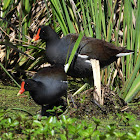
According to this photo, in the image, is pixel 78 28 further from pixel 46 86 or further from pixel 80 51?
pixel 46 86

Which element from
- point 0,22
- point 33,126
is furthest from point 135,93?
point 0,22

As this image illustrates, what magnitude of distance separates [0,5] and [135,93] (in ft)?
6.57

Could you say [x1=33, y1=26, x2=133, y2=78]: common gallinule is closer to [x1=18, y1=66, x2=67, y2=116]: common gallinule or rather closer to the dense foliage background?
the dense foliage background

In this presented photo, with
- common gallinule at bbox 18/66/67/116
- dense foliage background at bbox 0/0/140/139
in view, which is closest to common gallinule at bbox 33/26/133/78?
dense foliage background at bbox 0/0/140/139

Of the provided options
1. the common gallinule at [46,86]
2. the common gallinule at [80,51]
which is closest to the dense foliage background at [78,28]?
the common gallinule at [80,51]

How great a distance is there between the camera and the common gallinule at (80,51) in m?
4.13

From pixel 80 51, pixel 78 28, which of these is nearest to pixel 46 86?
pixel 80 51

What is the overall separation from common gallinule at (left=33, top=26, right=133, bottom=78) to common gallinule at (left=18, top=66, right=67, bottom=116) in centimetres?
31

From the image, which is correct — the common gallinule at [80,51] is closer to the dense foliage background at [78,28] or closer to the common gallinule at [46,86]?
the dense foliage background at [78,28]

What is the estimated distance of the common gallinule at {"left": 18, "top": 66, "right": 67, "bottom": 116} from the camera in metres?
3.45

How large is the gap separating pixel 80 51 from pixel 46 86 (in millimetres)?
778

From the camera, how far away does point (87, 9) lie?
3984mm

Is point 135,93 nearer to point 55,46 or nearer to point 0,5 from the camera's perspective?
point 55,46

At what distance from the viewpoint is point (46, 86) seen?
358cm
